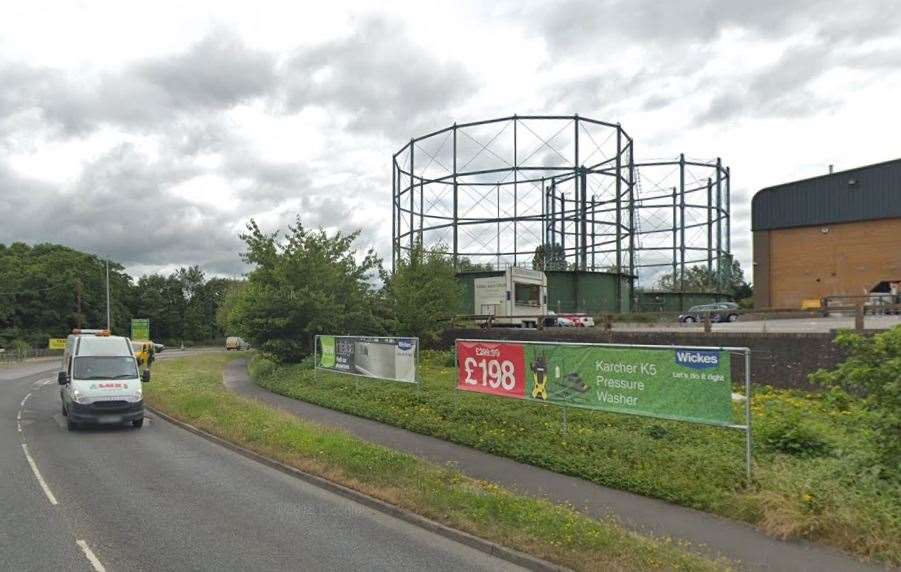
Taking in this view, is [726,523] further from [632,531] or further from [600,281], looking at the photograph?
[600,281]

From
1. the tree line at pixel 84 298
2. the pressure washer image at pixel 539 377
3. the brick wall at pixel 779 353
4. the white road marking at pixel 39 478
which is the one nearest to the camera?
the white road marking at pixel 39 478

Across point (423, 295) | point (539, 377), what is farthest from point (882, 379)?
point (423, 295)

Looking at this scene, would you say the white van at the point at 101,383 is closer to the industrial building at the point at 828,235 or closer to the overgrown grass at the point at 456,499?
the overgrown grass at the point at 456,499

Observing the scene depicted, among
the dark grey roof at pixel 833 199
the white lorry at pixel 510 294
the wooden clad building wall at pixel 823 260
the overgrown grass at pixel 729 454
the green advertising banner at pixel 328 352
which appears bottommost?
the overgrown grass at pixel 729 454

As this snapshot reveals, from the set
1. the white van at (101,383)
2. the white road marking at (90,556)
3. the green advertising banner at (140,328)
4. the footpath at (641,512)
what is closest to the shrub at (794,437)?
the footpath at (641,512)

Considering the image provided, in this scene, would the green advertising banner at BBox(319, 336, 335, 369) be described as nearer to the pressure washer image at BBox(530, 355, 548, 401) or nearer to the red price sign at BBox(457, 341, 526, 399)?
the red price sign at BBox(457, 341, 526, 399)

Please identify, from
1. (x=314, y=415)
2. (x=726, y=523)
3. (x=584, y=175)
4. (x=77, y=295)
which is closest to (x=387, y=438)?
(x=314, y=415)

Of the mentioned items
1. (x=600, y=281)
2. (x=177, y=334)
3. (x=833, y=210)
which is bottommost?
(x=177, y=334)

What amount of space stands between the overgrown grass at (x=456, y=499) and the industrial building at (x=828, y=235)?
1702 inches

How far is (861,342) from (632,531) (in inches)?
129

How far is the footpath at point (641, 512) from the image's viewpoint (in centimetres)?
620

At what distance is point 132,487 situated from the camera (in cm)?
957

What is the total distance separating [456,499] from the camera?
8.08 m

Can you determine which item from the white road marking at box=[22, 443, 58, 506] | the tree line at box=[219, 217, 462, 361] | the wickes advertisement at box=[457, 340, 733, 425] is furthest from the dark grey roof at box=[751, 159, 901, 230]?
the white road marking at box=[22, 443, 58, 506]
